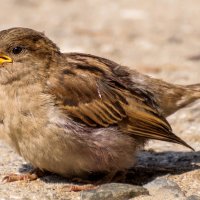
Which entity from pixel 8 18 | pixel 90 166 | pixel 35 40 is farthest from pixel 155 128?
pixel 8 18

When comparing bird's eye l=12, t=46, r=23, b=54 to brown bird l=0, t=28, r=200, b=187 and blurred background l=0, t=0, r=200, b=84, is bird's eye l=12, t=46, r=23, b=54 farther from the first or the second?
blurred background l=0, t=0, r=200, b=84

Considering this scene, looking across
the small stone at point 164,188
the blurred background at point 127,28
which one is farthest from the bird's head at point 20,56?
the blurred background at point 127,28

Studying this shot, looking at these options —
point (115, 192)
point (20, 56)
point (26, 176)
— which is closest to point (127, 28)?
point (20, 56)

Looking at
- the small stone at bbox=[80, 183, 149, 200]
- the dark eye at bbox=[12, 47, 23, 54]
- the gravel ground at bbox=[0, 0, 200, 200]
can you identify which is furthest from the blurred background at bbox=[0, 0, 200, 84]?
the small stone at bbox=[80, 183, 149, 200]

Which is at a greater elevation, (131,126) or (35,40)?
(35,40)

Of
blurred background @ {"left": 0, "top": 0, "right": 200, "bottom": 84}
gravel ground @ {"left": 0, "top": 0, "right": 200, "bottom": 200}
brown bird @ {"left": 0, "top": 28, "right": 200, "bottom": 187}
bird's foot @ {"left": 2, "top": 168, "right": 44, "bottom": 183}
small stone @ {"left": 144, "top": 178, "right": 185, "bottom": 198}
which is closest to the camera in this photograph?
small stone @ {"left": 144, "top": 178, "right": 185, "bottom": 198}

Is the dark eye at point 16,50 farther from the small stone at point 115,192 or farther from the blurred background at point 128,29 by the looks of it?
the blurred background at point 128,29

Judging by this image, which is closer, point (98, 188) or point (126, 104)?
point (98, 188)

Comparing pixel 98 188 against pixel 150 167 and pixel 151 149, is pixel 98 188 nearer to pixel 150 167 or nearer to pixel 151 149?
pixel 150 167
